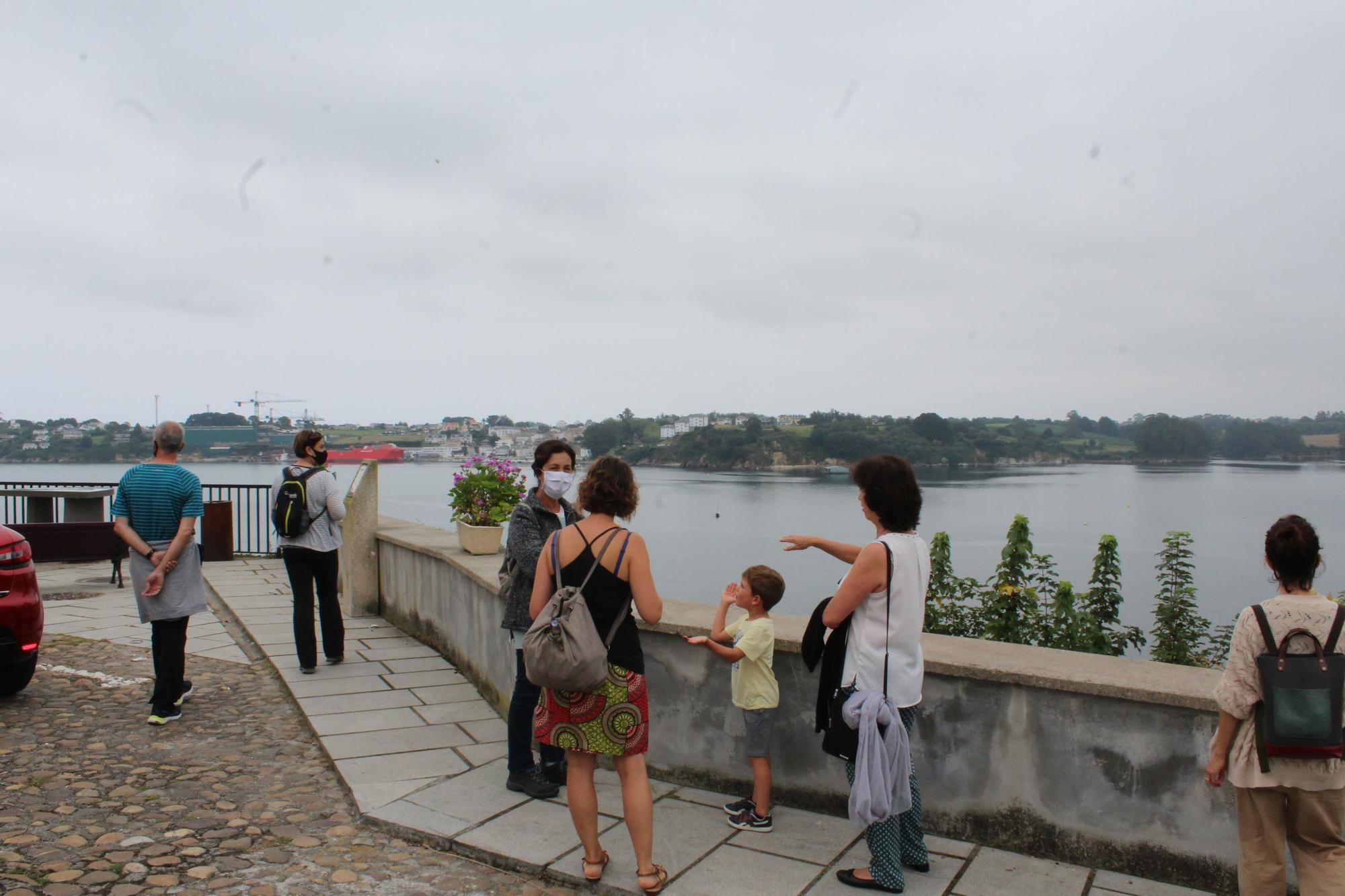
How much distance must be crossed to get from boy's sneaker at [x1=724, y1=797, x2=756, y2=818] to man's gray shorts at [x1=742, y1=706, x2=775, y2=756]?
205mm

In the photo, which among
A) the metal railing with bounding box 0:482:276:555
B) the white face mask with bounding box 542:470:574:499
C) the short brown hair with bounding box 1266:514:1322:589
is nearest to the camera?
the short brown hair with bounding box 1266:514:1322:589

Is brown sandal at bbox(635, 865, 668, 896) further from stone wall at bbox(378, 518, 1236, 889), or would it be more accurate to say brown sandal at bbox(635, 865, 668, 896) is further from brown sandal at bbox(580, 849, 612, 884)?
stone wall at bbox(378, 518, 1236, 889)

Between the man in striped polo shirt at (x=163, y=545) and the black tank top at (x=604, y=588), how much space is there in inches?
119

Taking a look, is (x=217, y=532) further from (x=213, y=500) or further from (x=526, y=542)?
(x=526, y=542)

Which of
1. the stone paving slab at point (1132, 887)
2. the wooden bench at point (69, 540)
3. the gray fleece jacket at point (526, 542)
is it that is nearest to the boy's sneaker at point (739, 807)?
the gray fleece jacket at point (526, 542)

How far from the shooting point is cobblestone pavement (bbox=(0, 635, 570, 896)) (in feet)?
10.8

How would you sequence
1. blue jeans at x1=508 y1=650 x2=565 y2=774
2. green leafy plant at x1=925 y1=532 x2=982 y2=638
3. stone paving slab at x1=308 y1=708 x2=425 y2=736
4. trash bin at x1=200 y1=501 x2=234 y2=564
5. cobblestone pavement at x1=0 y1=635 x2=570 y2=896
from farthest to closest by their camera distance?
1. trash bin at x1=200 y1=501 x2=234 y2=564
2. green leafy plant at x1=925 y1=532 x2=982 y2=638
3. stone paving slab at x1=308 y1=708 x2=425 y2=736
4. blue jeans at x1=508 y1=650 x2=565 y2=774
5. cobblestone pavement at x1=0 y1=635 x2=570 y2=896

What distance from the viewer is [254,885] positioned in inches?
128

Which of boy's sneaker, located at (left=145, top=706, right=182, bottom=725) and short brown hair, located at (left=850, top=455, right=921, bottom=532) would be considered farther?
boy's sneaker, located at (left=145, top=706, right=182, bottom=725)

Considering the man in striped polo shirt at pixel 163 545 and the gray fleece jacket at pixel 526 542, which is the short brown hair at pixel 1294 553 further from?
the man in striped polo shirt at pixel 163 545

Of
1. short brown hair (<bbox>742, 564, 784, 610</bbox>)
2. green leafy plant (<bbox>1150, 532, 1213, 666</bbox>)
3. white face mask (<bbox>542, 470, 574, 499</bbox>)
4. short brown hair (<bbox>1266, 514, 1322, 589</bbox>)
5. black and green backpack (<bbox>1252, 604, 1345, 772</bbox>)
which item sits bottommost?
green leafy plant (<bbox>1150, 532, 1213, 666</bbox>)

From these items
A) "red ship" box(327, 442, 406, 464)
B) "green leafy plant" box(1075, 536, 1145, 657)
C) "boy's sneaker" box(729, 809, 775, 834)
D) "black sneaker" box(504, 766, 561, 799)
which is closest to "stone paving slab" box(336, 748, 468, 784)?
"black sneaker" box(504, 766, 561, 799)

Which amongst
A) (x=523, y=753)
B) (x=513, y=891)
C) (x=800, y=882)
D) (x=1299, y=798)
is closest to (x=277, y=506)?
(x=523, y=753)

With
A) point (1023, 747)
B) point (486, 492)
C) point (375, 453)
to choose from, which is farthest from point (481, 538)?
point (375, 453)
